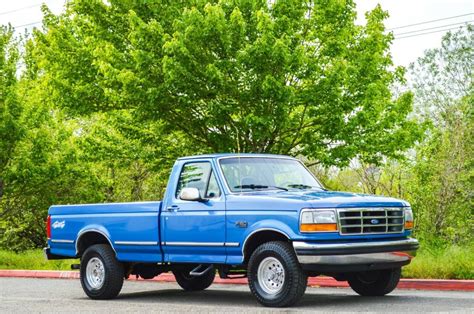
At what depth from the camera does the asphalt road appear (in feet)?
34.3

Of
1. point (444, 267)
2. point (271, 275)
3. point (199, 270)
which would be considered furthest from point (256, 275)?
point (444, 267)

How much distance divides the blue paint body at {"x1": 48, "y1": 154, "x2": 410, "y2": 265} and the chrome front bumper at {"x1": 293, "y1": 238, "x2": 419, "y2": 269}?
13 centimetres

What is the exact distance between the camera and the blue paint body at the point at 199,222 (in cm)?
1042

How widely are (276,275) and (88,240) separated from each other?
404 cm

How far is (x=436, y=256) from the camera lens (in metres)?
15.4

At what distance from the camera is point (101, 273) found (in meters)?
12.8

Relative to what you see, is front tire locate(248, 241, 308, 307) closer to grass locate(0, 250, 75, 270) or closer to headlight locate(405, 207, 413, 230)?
headlight locate(405, 207, 413, 230)

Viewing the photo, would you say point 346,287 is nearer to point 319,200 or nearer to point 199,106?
point 319,200

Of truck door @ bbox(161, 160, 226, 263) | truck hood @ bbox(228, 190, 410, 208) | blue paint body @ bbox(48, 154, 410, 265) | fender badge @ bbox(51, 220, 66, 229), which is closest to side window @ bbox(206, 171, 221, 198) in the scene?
truck door @ bbox(161, 160, 226, 263)

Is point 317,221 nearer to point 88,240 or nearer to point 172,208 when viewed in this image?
point 172,208

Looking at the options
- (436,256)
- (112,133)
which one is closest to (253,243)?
(436,256)

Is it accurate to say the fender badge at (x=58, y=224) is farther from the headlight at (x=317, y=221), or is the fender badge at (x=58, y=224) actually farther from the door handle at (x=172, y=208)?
the headlight at (x=317, y=221)

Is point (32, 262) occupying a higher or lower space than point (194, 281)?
lower

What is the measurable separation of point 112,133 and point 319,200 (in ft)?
55.3
